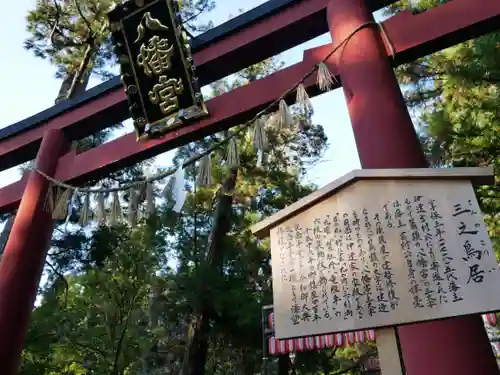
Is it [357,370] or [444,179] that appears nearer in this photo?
[444,179]

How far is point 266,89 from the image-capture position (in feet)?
11.1

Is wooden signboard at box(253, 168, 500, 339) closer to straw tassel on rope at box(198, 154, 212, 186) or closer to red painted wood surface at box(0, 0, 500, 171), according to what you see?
straw tassel on rope at box(198, 154, 212, 186)

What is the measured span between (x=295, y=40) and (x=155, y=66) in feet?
4.09

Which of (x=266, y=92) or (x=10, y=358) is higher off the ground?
(x=266, y=92)

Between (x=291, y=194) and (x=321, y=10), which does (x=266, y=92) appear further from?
(x=291, y=194)

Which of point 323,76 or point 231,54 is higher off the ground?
point 231,54

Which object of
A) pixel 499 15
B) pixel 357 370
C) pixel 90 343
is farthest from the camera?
pixel 357 370

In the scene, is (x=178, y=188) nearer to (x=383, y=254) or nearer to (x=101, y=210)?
(x=101, y=210)

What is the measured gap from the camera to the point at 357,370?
1238 centimetres

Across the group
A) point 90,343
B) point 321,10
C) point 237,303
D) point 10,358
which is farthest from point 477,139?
point 90,343

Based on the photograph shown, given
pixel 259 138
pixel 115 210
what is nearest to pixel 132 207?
pixel 115 210

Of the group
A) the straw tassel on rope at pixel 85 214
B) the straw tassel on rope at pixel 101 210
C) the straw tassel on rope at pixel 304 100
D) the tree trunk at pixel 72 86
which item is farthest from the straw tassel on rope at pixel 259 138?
the tree trunk at pixel 72 86

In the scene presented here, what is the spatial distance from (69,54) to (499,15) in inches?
306

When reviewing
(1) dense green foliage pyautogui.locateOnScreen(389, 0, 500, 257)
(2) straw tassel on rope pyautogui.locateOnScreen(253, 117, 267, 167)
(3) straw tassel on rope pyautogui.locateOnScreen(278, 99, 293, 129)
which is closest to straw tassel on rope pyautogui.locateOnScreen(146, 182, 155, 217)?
(2) straw tassel on rope pyautogui.locateOnScreen(253, 117, 267, 167)
